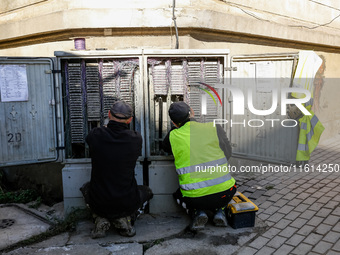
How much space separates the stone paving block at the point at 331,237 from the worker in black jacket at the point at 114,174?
240 centimetres

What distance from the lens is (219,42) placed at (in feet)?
20.8

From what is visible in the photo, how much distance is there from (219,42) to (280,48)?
84.8 inches

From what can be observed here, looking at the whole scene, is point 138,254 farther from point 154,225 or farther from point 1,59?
point 1,59

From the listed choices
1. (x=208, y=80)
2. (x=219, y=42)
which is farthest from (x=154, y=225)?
(x=219, y=42)

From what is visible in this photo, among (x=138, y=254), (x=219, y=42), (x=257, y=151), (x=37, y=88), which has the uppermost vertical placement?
(x=219, y=42)

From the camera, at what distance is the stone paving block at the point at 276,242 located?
3838 millimetres

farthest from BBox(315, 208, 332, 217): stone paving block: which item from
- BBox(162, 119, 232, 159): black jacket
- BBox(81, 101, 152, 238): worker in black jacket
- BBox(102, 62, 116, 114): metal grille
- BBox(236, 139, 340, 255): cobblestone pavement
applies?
BBox(102, 62, 116, 114): metal grille

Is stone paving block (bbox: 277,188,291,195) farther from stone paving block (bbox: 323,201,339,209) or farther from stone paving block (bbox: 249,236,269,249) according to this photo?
stone paving block (bbox: 249,236,269,249)

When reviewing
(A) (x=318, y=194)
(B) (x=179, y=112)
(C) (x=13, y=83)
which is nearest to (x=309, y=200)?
(A) (x=318, y=194)

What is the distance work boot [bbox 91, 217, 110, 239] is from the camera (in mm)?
4023

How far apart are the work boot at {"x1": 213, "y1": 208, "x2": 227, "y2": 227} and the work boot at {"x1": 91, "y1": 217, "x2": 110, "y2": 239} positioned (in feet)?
4.63

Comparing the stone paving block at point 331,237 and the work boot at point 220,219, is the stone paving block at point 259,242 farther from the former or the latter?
the stone paving block at point 331,237

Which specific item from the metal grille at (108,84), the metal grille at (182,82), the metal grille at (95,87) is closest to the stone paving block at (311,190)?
the metal grille at (182,82)

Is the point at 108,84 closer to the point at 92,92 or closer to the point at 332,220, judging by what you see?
the point at 92,92
